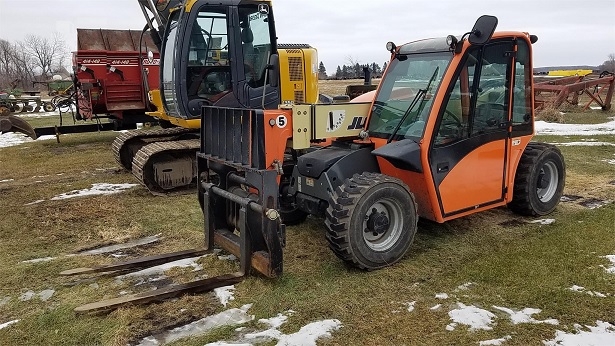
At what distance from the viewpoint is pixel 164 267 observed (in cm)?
480

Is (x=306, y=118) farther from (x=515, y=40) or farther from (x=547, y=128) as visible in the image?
(x=547, y=128)

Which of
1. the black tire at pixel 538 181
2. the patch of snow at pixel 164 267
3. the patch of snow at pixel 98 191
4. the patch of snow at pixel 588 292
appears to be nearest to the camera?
the patch of snow at pixel 588 292

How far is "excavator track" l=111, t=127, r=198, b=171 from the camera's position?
29.4 ft

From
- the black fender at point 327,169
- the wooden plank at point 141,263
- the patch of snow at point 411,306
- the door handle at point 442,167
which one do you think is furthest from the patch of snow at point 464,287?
the wooden plank at point 141,263

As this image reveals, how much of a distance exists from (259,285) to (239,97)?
4479 mm

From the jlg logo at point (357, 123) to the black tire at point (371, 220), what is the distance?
85 cm

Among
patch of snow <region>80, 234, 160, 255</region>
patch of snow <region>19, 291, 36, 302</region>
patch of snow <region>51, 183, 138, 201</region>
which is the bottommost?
patch of snow <region>19, 291, 36, 302</region>

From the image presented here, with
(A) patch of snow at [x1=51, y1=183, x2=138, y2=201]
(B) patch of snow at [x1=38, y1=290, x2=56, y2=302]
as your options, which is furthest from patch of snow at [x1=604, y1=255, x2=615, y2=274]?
(A) patch of snow at [x1=51, y1=183, x2=138, y2=201]

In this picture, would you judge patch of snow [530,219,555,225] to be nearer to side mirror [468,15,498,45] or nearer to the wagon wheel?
side mirror [468,15,498,45]

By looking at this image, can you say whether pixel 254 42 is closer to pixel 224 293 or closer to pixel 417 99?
pixel 417 99

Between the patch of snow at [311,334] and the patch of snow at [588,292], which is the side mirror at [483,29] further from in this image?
the patch of snow at [311,334]

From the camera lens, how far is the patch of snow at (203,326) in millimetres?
3500

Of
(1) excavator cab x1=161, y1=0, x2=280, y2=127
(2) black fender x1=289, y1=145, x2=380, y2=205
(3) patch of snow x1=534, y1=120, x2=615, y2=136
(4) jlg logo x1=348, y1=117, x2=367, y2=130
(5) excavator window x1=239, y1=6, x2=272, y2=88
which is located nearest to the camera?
(2) black fender x1=289, y1=145, x2=380, y2=205

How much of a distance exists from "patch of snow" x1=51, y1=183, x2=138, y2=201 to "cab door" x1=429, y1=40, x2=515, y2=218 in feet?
17.9
